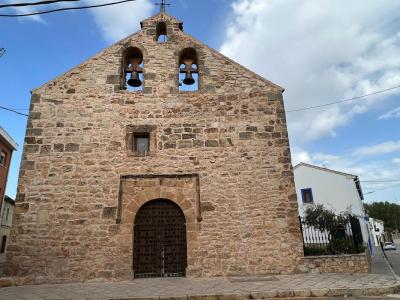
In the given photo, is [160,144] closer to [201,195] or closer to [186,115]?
[186,115]

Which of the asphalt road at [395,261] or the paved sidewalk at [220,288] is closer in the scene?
the paved sidewalk at [220,288]

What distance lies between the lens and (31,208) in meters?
8.04

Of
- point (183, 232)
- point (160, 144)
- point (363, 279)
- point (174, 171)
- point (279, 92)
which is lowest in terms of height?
point (363, 279)

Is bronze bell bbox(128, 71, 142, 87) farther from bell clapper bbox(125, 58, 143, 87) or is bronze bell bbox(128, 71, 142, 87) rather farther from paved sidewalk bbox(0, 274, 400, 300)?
paved sidewalk bbox(0, 274, 400, 300)

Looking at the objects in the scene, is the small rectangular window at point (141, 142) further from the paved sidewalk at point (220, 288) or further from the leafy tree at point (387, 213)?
the leafy tree at point (387, 213)

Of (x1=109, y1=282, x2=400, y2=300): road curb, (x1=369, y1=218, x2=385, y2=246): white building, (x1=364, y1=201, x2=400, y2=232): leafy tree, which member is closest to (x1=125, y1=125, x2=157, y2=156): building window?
(x1=109, y1=282, x2=400, y2=300): road curb

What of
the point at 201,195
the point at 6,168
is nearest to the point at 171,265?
the point at 201,195

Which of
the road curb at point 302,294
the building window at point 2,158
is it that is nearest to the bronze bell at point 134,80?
the road curb at point 302,294

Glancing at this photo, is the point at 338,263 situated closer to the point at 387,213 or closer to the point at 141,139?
the point at 141,139

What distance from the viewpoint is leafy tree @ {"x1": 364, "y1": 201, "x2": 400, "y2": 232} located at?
65.1 metres

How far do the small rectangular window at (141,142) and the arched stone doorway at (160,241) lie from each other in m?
1.56

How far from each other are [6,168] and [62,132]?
15229 millimetres

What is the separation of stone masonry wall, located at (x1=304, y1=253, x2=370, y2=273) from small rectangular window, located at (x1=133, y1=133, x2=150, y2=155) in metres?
5.34

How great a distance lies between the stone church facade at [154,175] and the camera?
7.87 meters
